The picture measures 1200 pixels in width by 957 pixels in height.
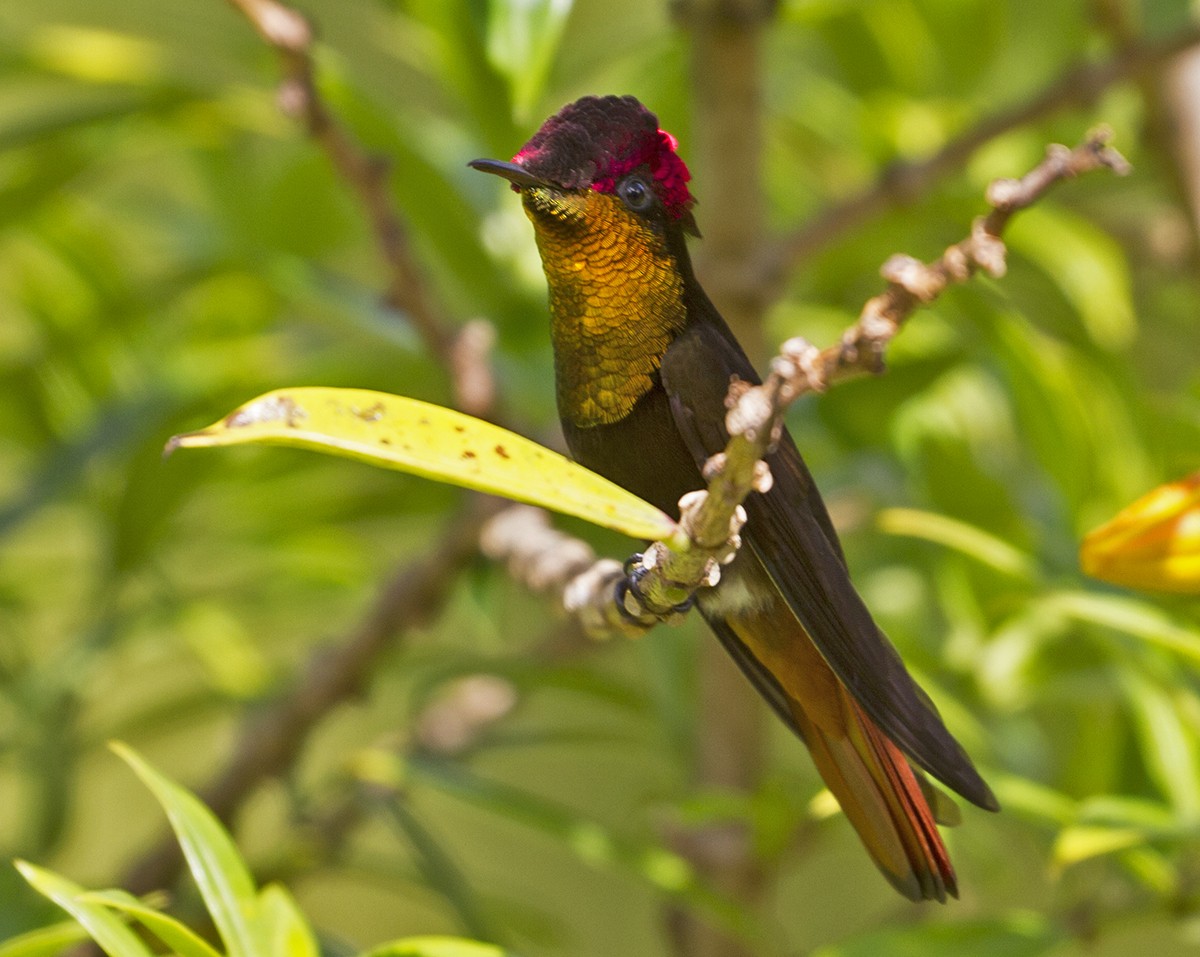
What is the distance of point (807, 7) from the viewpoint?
1292 mm

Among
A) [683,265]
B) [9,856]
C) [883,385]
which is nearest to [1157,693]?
[883,385]

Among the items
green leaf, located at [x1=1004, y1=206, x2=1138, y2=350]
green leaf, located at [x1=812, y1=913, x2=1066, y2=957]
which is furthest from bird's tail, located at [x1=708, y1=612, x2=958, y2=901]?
green leaf, located at [x1=1004, y1=206, x2=1138, y2=350]

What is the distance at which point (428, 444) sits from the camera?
0.57 meters

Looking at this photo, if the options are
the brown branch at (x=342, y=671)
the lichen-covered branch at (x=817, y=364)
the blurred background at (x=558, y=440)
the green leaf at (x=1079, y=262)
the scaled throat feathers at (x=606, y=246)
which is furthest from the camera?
the green leaf at (x=1079, y=262)

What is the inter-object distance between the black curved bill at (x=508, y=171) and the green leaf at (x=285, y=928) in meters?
0.43

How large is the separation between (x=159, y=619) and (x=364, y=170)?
717 mm

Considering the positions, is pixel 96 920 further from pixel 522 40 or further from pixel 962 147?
pixel 962 147

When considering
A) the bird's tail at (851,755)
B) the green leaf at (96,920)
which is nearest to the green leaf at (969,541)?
the bird's tail at (851,755)

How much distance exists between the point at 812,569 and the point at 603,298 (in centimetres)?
23

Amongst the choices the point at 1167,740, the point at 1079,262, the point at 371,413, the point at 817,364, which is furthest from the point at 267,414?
the point at 1079,262

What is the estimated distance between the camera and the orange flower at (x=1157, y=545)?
82 cm

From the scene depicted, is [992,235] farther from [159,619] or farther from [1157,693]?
[159,619]

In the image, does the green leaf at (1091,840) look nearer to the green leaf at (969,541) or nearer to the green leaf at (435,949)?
the green leaf at (969,541)

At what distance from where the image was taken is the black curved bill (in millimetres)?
714
